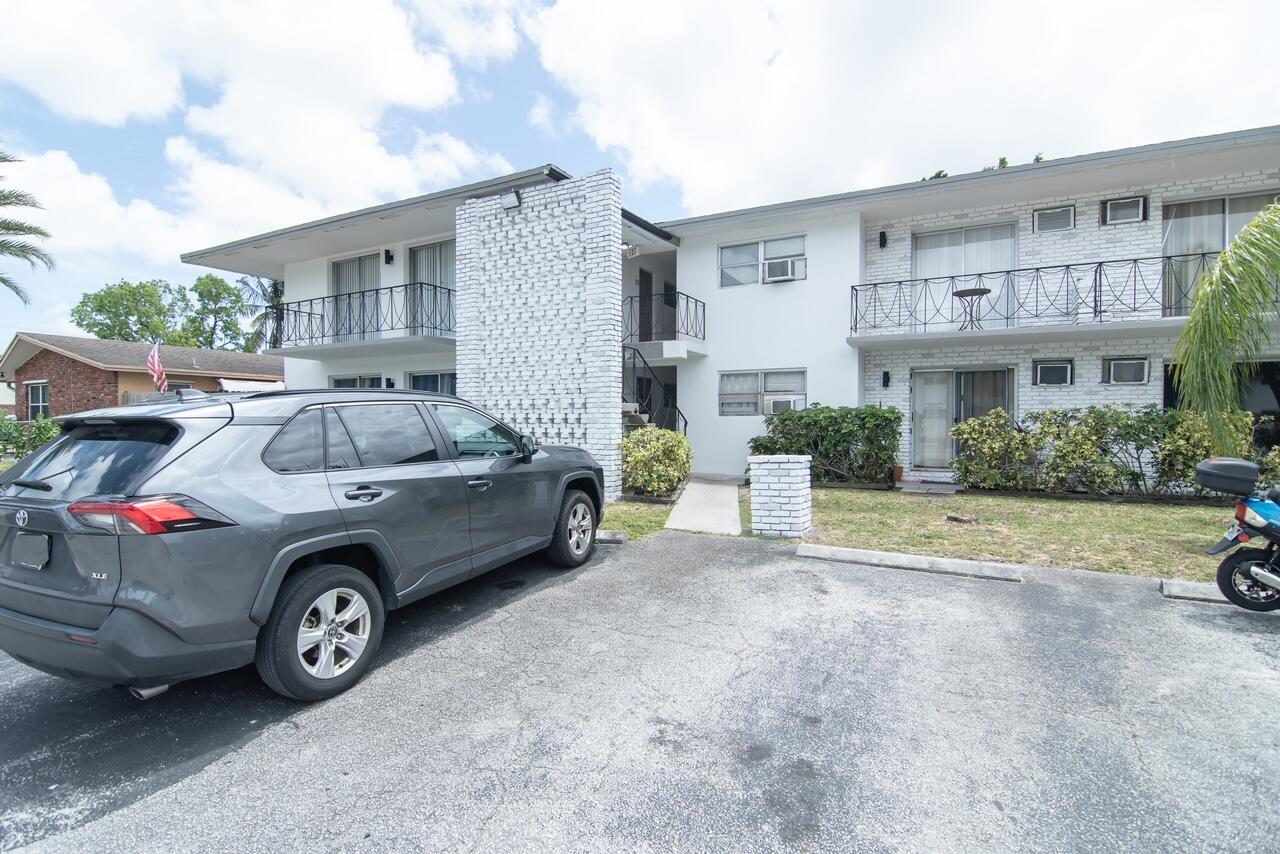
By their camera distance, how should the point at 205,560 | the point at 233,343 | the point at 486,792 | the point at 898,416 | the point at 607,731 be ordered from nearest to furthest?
the point at 486,792, the point at 205,560, the point at 607,731, the point at 898,416, the point at 233,343

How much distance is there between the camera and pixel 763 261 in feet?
42.8

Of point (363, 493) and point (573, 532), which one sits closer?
point (363, 493)

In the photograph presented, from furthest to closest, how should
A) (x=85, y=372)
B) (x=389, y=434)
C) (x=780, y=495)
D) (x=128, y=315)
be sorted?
1. (x=128, y=315)
2. (x=85, y=372)
3. (x=780, y=495)
4. (x=389, y=434)

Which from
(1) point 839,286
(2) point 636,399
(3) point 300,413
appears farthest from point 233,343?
(3) point 300,413

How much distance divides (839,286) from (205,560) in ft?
38.3

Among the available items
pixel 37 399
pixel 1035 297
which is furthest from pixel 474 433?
pixel 37 399

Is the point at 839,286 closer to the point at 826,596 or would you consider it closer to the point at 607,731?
the point at 826,596

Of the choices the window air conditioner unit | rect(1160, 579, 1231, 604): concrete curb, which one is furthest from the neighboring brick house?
rect(1160, 579, 1231, 604): concrete curb

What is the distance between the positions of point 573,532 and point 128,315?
57.4 meters

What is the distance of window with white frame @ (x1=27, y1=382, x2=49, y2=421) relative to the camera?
2358cm

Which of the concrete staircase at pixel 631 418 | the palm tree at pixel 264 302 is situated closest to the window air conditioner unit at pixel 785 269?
the concrete staircase at pixel 631 418

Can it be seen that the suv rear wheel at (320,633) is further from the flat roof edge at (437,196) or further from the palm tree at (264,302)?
the palm tree at (264,302)

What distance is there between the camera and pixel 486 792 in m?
2.58

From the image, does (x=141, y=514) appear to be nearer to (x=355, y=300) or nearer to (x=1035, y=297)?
(x=1035, y=297)
